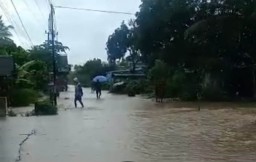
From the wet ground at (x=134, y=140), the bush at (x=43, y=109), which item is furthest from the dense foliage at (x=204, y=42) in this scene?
the wet ground at (x=134, y=140)

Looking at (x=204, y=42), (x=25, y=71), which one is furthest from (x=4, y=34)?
(x=204, y=42)

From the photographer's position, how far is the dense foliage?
115 feet

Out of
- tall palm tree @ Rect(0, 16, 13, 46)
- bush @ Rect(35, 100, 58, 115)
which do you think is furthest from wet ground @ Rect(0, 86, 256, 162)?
tall palm tree @ Rect(0, 16, 13, 46)

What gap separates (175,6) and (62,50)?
22614mm

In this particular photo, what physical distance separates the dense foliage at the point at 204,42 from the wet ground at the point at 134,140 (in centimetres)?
1472

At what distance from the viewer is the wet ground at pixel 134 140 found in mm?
11297

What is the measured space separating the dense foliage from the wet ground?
1472 centimetres

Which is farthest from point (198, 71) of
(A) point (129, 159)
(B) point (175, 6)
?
(A) point (129, 159)

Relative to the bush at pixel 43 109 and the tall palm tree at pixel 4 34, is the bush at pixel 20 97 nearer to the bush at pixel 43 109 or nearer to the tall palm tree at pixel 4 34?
the tall palm tree at pixel 4 34

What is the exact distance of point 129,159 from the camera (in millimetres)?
11016

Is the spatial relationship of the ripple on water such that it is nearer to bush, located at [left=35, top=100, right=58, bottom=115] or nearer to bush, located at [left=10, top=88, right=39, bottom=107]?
bush, located at [left=35, top=100, right=58, bottom=115]

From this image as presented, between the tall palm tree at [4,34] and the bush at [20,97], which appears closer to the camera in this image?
the bush at [20,97]

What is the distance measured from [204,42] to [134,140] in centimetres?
2309

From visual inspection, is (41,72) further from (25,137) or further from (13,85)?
(25,137)
